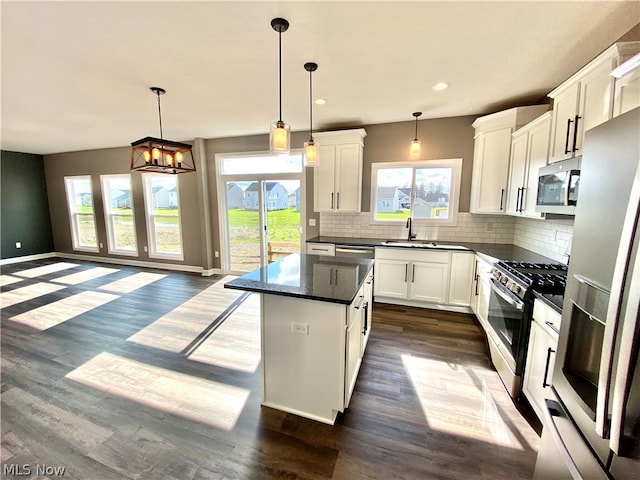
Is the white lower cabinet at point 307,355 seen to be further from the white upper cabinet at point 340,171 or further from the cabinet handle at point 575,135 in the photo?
the white upper cabinet at point 340,171

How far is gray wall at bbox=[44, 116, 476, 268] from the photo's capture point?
3.90 m

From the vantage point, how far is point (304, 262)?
248cm

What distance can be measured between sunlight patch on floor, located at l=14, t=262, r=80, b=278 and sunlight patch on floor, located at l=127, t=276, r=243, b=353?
397cm

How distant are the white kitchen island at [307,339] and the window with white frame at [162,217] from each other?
186 inches

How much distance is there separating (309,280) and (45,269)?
23.1ft

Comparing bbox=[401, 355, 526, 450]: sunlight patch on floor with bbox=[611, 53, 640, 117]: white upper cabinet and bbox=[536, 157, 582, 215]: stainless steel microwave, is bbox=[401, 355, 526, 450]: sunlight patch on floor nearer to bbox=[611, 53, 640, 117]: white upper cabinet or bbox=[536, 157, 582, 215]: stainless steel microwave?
bbox=[536, 157, 582, 215]: stainless steel microwave

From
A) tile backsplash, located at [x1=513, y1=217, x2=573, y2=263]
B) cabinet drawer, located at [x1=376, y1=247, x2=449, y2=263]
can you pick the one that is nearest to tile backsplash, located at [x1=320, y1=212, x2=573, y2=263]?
tile backsplash, located at [x1=513, y1=217, x2=573, y2=263]

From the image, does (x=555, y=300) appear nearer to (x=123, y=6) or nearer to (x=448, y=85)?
(x=448, y=85)

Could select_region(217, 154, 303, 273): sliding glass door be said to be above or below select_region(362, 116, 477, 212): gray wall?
below

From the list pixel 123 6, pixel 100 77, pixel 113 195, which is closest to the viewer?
pixel 123 6

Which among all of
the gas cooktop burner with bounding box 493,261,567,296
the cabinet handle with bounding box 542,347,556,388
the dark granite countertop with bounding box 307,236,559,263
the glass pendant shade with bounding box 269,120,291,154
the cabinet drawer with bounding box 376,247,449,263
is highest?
the glass pendant shade with bounding box 269,120,291,154

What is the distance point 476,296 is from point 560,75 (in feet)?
8.08

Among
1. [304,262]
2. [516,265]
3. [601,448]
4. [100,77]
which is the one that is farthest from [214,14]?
[516,265]

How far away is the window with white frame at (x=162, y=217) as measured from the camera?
5778mm
